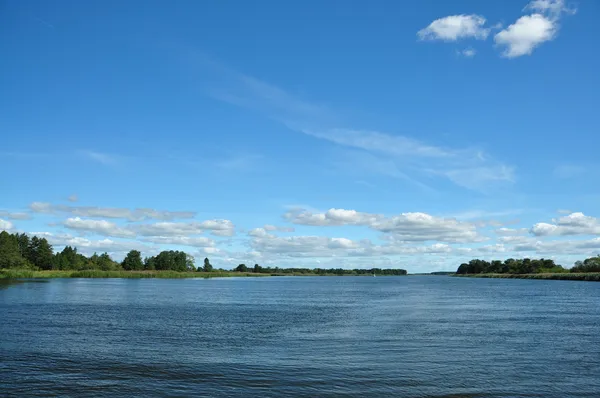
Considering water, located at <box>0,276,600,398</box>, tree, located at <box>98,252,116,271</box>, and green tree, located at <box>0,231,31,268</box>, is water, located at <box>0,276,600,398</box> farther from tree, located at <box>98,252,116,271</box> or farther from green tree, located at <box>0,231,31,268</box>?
tree, located at <box>98,252,116,271</box>

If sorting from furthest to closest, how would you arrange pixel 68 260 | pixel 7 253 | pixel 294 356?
1. pixel 68 260
2. pixel 7 253
3. pixel 294 356

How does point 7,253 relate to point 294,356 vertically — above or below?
above

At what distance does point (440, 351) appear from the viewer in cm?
2930

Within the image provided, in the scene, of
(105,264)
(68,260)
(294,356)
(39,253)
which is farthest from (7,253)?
(294,356)

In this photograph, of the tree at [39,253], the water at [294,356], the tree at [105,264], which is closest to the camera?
the water at [294,356]

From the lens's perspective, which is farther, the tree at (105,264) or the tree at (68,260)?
the tree at (105,264)

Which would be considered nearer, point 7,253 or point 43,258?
point 7,253

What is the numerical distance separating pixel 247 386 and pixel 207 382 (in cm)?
196

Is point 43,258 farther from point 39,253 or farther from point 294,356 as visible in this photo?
point 294,356

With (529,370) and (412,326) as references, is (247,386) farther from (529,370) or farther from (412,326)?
(412,326)

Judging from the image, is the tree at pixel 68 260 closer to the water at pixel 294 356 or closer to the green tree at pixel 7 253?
the green tree at pixel 7 253

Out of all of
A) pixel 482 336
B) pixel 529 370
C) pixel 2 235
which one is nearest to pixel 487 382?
pixel 529 370

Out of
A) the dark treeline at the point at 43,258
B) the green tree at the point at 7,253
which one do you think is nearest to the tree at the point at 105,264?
the dark treeline at the point at 43,258

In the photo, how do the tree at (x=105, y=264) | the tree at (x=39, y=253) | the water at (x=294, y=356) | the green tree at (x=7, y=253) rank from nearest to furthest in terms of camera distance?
the water at (x=294, y=356) < the green tree at (x=7, y=253) < the tree at (x=39, y=253) < the tree at (x=105, y=264)
